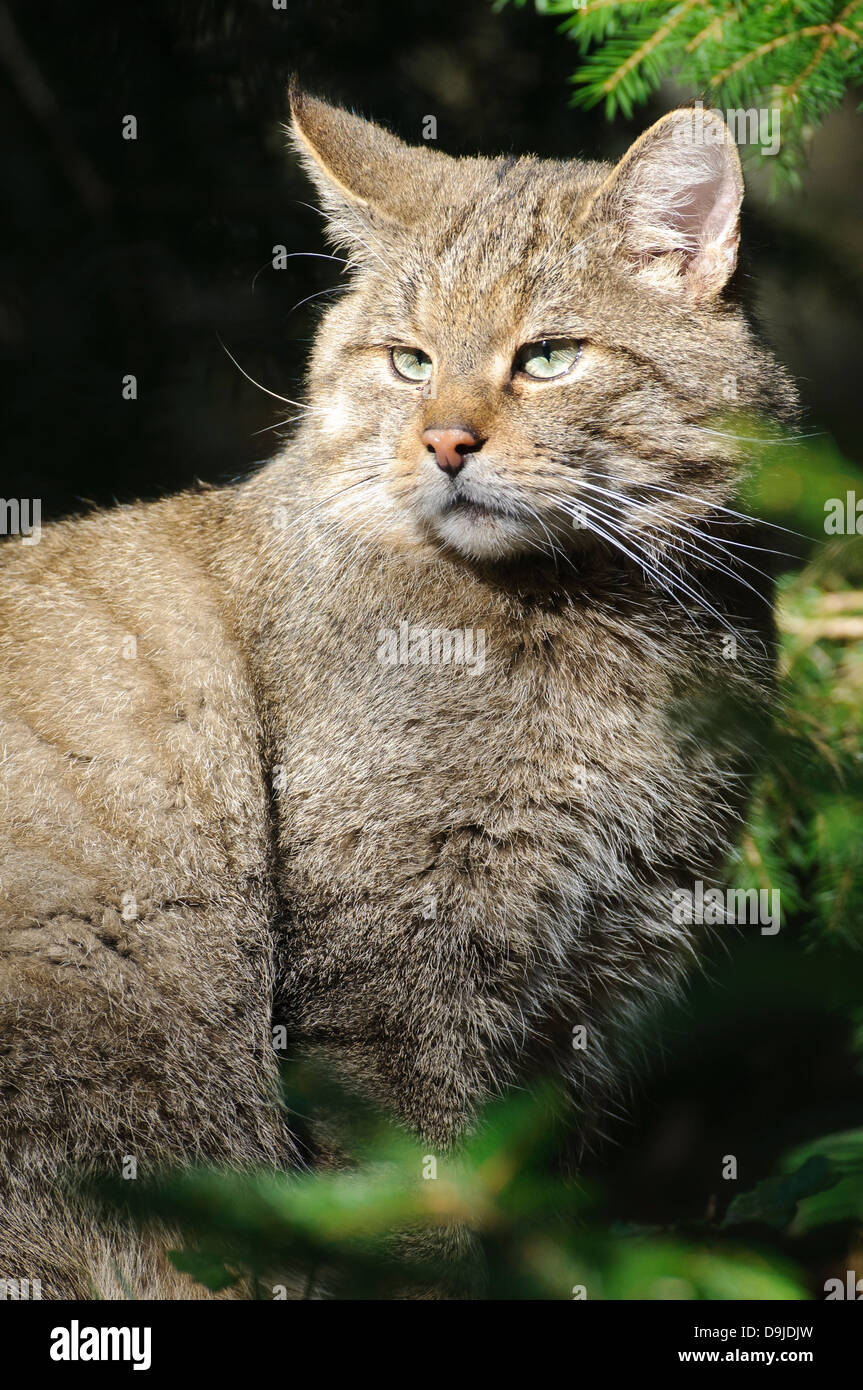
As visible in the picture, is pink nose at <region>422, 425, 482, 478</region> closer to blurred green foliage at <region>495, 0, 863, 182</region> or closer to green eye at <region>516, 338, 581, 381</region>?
green eye at <region>516, 338, 581, 381</region>

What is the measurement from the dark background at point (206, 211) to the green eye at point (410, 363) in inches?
52.8

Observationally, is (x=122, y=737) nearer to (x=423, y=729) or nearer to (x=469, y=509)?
(x=423, y=729)

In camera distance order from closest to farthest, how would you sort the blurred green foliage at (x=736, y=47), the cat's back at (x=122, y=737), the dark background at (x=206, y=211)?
the blurred green foliage at (x=736, y=47), the cat's back at (x=122, y=737), the dark background at (x=206, y=211)

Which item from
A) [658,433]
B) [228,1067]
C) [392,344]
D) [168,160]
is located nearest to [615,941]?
[228,1067]

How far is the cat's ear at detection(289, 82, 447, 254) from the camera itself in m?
2.75

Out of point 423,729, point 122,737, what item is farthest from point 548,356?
point 122,737

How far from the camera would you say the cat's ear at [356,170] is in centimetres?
275

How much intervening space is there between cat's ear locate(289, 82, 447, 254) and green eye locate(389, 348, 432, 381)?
0.32 m

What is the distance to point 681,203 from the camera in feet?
8.24

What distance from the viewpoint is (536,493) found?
235cm

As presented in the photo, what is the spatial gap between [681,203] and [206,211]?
7.29 feet

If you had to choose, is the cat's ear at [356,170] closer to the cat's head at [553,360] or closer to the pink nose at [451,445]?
→ the cat's head at [553,360]

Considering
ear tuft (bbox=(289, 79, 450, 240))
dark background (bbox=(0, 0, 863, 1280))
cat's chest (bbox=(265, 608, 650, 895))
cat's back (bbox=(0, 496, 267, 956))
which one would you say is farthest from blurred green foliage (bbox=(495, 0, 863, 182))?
dark background (bbox=(0, 0, 863, 1280))

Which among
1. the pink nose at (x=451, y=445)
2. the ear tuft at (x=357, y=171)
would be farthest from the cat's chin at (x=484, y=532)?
the ear tuft at (x=357, y=171)
